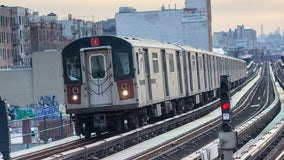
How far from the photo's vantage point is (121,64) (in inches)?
830

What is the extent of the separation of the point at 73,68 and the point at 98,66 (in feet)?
2.72

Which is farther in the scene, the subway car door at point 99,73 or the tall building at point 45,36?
the tall building at point 45,36

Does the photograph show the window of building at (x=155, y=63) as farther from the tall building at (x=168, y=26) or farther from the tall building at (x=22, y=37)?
the tall building at (x=168, y=26)

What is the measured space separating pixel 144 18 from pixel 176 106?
97.4m

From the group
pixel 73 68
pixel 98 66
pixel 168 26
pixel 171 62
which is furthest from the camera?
pixel 168 26

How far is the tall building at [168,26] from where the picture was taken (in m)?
122

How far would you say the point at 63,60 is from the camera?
70.9 ft

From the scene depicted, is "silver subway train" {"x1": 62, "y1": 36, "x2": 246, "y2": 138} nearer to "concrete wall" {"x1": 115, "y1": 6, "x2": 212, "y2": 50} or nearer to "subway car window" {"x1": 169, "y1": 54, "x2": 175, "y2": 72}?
"subway car window" {"x1": 169, "y1": 54, "x2": 175, "y2": 72}

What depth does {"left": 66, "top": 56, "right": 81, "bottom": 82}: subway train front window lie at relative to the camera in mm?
21344

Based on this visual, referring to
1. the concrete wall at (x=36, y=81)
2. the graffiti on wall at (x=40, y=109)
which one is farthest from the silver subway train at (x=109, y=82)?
the concrete wall at (x=36, y=81)

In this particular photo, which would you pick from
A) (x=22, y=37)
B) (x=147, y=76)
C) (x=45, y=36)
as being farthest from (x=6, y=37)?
(x=147, y=76)

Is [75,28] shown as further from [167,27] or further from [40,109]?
[40,109]

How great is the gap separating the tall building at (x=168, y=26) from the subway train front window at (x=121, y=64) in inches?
3930

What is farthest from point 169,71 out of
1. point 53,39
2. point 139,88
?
point 53,39
